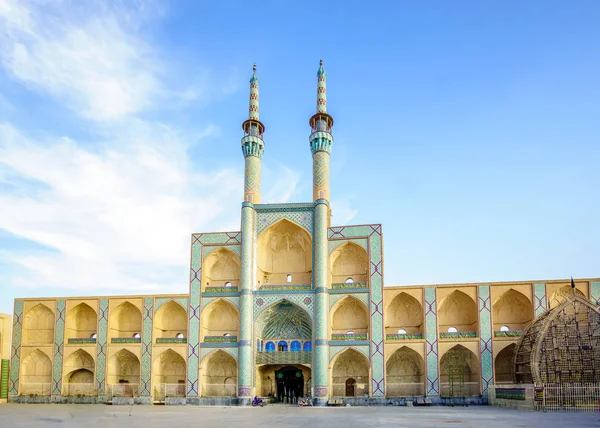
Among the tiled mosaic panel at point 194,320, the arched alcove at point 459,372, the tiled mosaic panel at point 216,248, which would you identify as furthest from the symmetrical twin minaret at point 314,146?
the arched alcove at point 459,372

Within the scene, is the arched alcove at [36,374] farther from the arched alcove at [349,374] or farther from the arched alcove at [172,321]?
the arched alcove at [349,374]

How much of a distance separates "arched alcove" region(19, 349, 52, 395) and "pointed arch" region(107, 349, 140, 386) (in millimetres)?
4032

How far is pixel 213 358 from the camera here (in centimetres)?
3647

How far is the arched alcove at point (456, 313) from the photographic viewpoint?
115 ft

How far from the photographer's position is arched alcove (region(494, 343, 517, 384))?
33.8 meters

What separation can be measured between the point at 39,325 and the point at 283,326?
51.2ft

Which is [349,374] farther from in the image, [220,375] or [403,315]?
[220,375]

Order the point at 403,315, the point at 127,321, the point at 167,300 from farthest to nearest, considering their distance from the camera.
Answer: the point at 127,321 < the point at 167,300 < the point at 403,315

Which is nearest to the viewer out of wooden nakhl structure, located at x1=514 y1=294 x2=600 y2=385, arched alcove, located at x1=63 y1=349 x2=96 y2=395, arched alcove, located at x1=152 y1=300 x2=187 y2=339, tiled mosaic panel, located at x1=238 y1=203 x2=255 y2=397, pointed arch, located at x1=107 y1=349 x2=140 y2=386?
wooden nakhl structure, located at x1=514 y1=294 x2=600 y2=385

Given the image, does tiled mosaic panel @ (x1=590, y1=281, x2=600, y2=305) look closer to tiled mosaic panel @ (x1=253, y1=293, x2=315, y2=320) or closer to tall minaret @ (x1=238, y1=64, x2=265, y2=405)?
tiled mosaic panel @ (x1=253, y1=293, x2=315, y2=320)

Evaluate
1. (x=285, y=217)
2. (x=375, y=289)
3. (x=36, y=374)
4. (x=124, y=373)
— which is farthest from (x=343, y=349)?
(x=36, y=374)

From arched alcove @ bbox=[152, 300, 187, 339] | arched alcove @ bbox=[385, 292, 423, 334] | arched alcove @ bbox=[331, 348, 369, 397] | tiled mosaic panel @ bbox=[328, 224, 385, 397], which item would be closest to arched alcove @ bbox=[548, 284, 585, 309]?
arched alcove @ bbox=[385, 292, 423, 334]

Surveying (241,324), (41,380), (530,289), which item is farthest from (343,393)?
(41,380)

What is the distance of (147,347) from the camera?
119 ft
